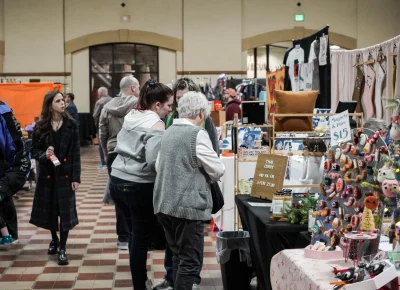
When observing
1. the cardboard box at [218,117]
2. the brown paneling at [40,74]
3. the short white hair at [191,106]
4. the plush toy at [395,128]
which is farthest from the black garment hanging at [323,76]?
the brown paneling at [40,74]

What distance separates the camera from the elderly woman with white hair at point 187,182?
3414 millimetres

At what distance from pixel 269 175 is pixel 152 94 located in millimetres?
944

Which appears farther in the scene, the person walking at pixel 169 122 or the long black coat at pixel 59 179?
the long black coat at pixel 59 179

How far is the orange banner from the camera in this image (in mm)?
11750

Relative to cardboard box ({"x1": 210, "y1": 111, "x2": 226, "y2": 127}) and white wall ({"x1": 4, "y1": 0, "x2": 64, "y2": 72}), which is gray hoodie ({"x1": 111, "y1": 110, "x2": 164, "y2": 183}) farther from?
white wall ({"x1": 4, "y1": 0, "x2": 64, "y2": 72})

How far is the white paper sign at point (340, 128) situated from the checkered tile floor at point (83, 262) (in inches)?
72.5

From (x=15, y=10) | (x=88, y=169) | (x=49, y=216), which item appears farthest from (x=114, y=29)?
(x=49, y=216)

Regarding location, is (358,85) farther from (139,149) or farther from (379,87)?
(139,149)

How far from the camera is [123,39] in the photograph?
18.3 meters

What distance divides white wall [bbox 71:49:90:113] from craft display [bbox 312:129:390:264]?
52.1ft

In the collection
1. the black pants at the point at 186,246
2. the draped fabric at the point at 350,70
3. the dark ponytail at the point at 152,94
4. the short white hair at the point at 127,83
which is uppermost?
the draped fabric at the point at 350,70

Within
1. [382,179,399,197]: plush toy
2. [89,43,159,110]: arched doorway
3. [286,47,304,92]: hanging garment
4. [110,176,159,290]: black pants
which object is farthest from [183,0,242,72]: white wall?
[382,179,399,197]: plush toy

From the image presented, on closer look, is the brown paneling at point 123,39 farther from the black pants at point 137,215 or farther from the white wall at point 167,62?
the black pants at point 137,215

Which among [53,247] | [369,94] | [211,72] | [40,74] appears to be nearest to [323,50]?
[369,94]
